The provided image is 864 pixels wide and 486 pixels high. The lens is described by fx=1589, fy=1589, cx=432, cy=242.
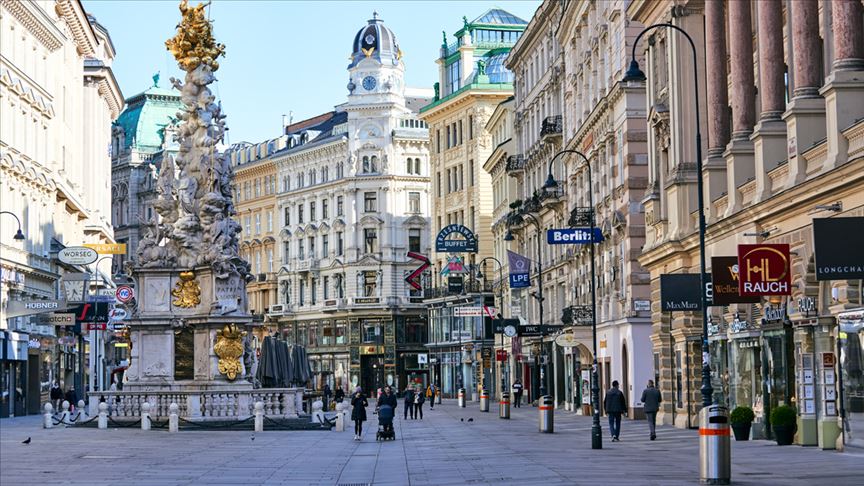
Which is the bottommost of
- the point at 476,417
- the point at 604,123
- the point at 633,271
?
the point at 476,417

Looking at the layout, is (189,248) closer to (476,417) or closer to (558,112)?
(476,417)

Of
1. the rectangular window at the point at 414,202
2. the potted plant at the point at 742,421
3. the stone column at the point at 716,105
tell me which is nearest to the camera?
the potted plant at the point at 742,421

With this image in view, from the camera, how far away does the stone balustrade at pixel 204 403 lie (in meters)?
51.8

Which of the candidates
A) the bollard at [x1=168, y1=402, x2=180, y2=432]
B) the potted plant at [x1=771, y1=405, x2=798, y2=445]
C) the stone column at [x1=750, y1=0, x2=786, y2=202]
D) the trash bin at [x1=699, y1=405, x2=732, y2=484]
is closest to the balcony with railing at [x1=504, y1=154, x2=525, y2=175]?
the bollard at [x1=168, y1=402, x2=180, y2=432]

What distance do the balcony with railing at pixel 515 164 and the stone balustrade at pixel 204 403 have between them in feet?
152

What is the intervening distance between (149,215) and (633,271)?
118738 millimetres

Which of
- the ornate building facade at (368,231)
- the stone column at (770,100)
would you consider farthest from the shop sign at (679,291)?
the ornate building facade at (368,231)

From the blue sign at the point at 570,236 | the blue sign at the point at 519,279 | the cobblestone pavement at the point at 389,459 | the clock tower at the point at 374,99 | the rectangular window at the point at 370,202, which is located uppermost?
the clock tower at the point at 374,99

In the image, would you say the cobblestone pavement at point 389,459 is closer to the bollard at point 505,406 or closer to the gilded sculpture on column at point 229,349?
the gilded sculpture on column at point 229,349

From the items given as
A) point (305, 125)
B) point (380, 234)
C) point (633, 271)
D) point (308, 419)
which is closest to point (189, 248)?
point (308, 419)

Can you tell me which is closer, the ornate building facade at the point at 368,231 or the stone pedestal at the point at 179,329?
the stone pedestal at the point at 179,329

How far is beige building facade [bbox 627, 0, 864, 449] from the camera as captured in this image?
34.1 m

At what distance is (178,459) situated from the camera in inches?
1380

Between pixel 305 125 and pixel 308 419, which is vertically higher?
pixel 305 125
